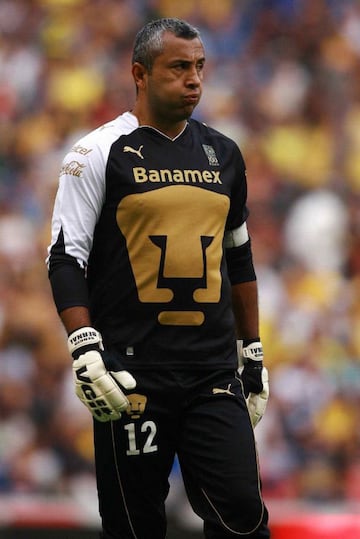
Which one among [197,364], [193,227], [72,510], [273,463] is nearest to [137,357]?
[197,364]

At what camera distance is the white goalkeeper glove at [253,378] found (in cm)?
486

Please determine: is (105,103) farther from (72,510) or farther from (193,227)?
(193,227)

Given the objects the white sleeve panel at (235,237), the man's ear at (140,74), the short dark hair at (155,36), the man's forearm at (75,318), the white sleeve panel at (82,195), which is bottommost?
the man's forearm at (75,318)

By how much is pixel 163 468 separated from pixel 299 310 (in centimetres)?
480

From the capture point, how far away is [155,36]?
4555 mm

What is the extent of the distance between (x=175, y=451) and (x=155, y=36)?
1503 millimetres

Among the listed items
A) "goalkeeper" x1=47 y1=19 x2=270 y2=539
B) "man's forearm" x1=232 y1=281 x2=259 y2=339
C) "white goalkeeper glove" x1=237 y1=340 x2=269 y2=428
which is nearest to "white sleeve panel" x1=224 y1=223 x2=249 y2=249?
"man's forearm" x1=232 y1=281 x2=259 y2=339

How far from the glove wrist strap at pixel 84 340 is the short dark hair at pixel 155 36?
3.27ft

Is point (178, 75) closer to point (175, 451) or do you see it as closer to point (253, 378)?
point (253, 378)

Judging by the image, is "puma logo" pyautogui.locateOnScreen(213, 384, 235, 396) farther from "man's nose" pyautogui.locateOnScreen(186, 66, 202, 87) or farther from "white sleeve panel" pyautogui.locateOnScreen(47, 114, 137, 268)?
"man's nose" pyautogui.locateOnScreen(186, 66, 202, 87)

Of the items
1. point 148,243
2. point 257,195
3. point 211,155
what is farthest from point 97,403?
point 257,195

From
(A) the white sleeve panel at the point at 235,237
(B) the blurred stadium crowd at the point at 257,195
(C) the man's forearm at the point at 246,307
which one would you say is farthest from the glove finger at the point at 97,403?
(B) the blurred stadium crowd at the point at 257,195

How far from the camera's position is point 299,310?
9.20m

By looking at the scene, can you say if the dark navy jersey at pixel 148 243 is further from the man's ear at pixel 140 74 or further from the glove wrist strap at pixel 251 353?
the glove wrist strap at pixel 251 353
